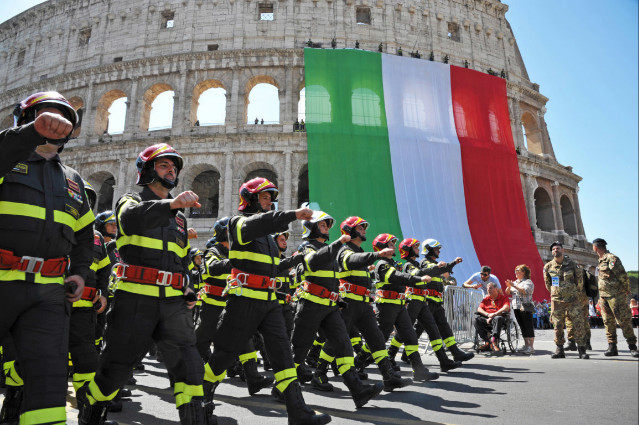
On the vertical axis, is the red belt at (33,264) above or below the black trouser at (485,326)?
above

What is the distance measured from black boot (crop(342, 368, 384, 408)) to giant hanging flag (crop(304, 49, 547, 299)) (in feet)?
56.1

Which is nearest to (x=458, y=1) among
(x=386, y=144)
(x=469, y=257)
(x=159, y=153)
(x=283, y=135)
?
(x=386, y=144)

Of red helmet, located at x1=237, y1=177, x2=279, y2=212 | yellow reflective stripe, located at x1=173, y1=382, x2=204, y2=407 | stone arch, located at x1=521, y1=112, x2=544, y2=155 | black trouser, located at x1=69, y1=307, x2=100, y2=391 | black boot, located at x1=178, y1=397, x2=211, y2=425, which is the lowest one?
black boot, located at x1=178, y1=397, x2=211, y2=425

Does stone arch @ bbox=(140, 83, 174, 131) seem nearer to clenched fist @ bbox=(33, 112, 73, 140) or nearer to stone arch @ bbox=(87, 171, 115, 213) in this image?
stone arch @ bbox=(87, 171, 115, 213)

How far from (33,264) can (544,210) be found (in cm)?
3275

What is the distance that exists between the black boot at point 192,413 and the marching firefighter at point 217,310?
63.3 inches

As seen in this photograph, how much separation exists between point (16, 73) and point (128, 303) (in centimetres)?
3663

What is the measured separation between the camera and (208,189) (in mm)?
28578

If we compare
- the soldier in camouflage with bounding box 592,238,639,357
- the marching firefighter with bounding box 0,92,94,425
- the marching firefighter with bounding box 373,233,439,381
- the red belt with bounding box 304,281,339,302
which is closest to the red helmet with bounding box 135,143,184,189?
the marching firefighter with bounding box 0,92,94,425

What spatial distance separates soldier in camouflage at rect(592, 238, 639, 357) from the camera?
Answer: 8.02 metres

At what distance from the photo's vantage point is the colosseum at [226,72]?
2469cm

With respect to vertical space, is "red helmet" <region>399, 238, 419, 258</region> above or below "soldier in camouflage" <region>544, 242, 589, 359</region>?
above

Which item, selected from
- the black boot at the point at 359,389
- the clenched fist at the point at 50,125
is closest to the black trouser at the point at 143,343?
the clenched fist at the point at 50,125

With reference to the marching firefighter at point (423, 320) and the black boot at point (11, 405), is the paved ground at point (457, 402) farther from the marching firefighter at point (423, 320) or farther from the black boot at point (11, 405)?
the black boot at point (11, 405)
